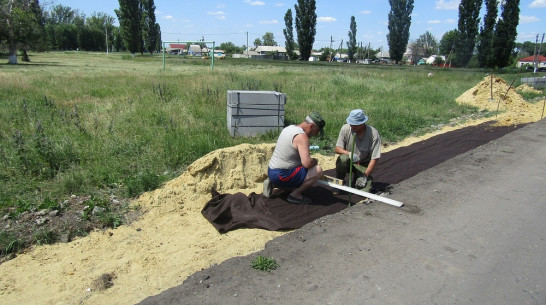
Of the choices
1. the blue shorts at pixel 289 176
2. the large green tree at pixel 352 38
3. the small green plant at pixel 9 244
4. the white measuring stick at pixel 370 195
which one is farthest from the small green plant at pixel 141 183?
the large green tree at pixel 352 38

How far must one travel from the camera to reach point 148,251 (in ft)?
13.8

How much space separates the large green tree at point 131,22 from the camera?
5875cm

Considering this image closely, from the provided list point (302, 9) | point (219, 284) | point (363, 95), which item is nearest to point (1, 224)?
point (219, 284)

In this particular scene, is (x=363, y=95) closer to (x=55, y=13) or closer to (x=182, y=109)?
(x=182, y=109)

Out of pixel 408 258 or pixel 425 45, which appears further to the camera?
pixel 425 45

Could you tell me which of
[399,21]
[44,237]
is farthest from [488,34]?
[44,237]

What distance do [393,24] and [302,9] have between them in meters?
14.2

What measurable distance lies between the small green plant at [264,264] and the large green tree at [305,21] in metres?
58.2

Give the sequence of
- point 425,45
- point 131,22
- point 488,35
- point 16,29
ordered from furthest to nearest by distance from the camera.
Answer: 1. point 425,45
2. point 131,22
3. point 488,35
4. point 16,29

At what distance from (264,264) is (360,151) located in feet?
9.23

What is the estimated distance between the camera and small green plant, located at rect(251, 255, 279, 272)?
12.0 ft

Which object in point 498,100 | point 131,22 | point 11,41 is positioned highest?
point 131,22

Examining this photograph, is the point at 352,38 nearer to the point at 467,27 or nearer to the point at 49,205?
the point at 467,27

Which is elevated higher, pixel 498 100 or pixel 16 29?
pixel 16 29
